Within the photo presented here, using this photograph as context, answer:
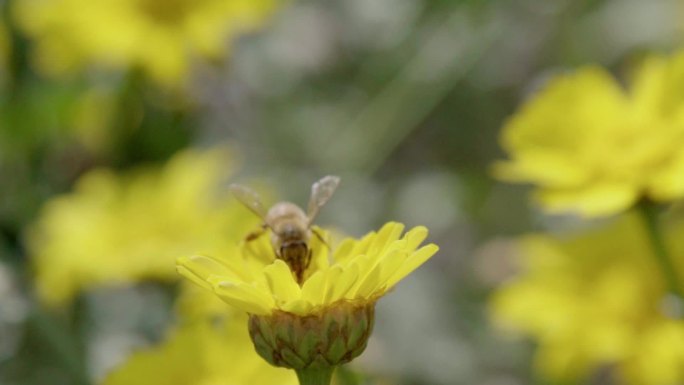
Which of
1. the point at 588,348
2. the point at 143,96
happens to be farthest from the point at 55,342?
the point at 143,96

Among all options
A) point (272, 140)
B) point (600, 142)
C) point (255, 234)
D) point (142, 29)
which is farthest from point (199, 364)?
point (272, 140)

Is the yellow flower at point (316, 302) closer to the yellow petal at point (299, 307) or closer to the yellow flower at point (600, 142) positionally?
the yellow petal at point (299, 307)

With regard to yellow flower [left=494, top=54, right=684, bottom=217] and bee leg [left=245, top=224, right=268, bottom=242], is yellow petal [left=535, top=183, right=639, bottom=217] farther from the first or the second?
bee leg [left=245, top=224, right=268, bottom=242]

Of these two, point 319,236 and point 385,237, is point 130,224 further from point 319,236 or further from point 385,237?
point 385,237

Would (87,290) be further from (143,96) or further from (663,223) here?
(663,223)

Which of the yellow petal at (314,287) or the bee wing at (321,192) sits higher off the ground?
the bee wing at (321,192)

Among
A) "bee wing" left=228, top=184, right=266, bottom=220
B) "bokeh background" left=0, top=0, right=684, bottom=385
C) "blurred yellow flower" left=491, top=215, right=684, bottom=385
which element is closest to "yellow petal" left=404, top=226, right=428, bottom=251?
"bee wing" left=228, top=184, right=266, bottom=220

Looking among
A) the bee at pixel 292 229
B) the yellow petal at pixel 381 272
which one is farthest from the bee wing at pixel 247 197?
the yellow petal at pixel 381 272
